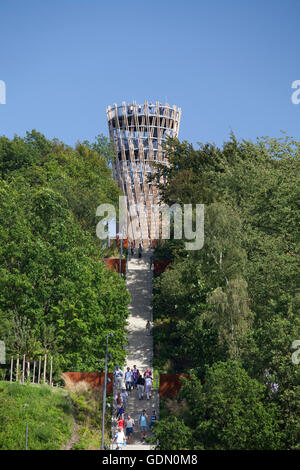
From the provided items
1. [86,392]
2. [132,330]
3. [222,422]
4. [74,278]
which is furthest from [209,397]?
[132,330]

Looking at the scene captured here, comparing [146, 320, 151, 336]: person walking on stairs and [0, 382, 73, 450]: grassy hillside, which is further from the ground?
[146, 320, 151, 336]: person walking on stairs

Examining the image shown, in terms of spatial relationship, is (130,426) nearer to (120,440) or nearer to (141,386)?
(120,440)

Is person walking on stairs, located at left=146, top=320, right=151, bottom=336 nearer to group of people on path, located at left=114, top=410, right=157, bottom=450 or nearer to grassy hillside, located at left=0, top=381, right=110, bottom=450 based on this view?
grassy hillside, located at left=0, top=381, right=110, bottom=450

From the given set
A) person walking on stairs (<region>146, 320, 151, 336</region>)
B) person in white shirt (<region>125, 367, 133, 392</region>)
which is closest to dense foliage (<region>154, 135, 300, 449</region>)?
person walking on stairs (<region>146, 320, 151, 336</region>)

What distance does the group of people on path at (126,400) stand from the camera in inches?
1453

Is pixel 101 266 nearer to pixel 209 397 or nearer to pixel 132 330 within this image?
pixel 132 330

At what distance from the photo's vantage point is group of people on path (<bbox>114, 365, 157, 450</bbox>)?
1453 inches

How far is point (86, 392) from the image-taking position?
131 ft

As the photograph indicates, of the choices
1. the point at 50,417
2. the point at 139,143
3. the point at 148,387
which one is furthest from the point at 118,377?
the point at 139,143

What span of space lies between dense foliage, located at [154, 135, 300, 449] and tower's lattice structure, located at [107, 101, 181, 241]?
22.5 meters

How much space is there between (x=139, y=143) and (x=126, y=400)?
51.4 metres

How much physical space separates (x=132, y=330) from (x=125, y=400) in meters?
9.60

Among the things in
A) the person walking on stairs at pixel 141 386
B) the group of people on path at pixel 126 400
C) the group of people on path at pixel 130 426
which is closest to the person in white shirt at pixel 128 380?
the group of people on path at pixel 126 400

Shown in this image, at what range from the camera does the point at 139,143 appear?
292 ft
